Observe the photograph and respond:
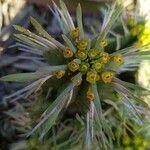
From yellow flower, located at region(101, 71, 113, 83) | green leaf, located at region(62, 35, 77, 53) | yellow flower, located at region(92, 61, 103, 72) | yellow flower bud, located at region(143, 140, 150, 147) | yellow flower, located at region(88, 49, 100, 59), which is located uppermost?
green leaf, located at region(62, 35, 77, 53)

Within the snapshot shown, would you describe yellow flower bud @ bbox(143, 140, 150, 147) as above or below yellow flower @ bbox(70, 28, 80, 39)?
below

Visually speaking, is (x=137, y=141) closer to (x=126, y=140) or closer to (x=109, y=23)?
(x=126, y=140)

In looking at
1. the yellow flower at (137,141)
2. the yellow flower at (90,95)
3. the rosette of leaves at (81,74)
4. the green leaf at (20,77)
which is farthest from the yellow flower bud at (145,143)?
the green leaf at (20,77)

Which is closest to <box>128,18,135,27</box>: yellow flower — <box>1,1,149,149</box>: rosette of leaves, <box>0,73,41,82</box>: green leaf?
<box>1,1,149,149</box>: rosette of leaves

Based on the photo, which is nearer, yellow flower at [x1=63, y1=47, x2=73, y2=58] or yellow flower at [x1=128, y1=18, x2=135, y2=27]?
yellow flower at [x1=63, y1=47, x2=73, y2=58]

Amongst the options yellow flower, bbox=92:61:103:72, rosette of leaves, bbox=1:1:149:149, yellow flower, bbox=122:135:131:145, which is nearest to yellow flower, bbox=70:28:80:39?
rosette of leaves, bbox=1:1:149:149

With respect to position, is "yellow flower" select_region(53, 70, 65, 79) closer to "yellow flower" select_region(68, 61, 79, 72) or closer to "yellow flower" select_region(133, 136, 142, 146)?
"yellow flower" select_region(68, 61, 79, 72)

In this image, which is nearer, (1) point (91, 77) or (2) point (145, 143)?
(1) point (91, 77)

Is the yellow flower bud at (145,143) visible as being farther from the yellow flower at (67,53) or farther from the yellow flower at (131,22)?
the yellow flower at (67,53)

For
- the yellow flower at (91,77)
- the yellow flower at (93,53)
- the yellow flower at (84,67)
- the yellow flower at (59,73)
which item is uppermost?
the yellow flower at (93,53)

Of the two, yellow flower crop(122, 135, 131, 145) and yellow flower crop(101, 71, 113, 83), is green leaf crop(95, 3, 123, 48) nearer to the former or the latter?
yellow flower crop(101, 71, 113, 83)

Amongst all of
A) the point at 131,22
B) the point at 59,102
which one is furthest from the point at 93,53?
the point at 131,22
